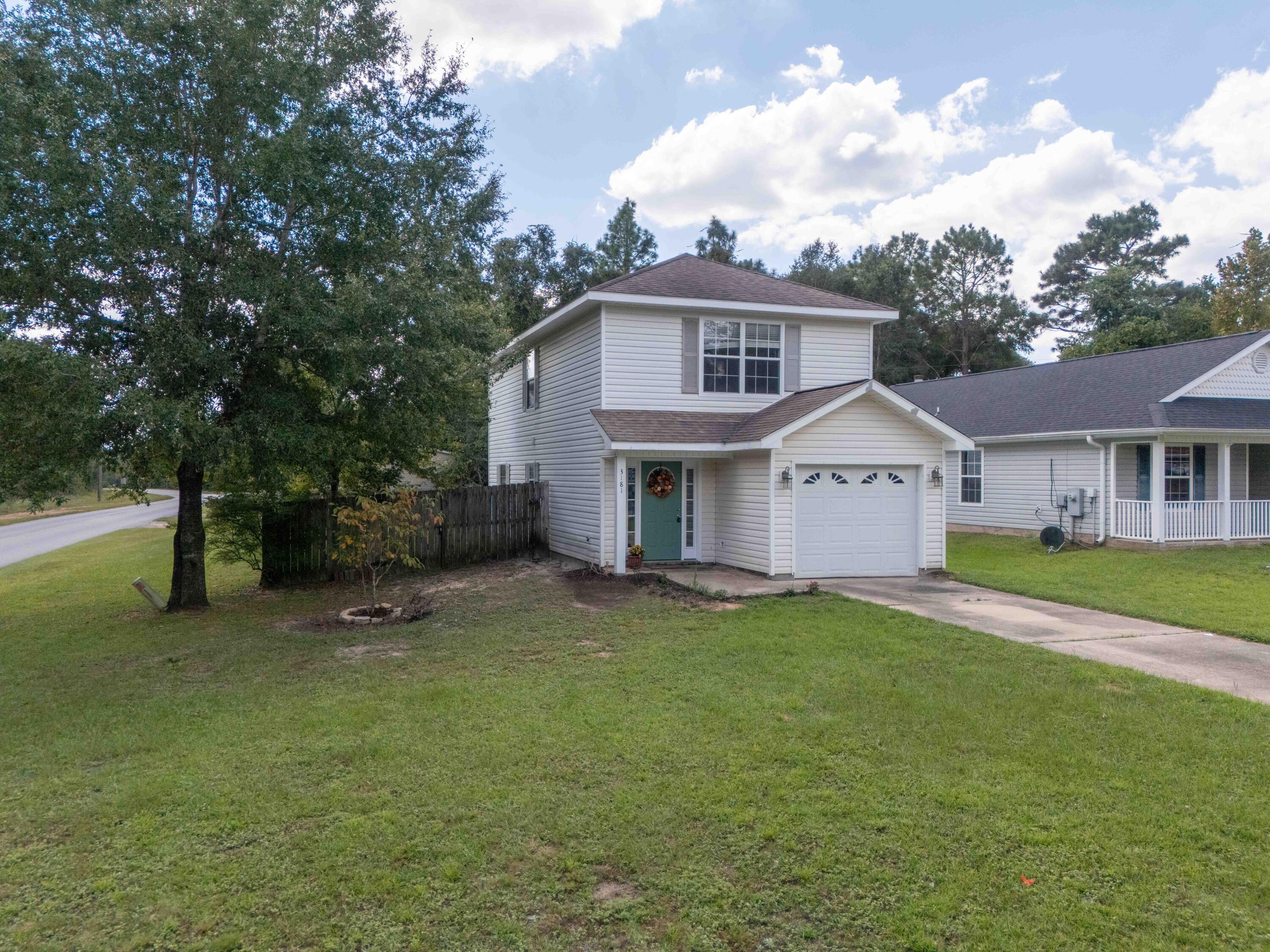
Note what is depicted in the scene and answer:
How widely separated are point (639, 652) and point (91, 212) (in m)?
8.04

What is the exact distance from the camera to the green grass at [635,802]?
3.30 meters

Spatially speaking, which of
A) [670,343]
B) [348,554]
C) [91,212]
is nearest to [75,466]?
[91,212]

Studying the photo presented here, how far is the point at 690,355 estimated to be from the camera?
1431 centimetres

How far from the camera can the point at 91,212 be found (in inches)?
350

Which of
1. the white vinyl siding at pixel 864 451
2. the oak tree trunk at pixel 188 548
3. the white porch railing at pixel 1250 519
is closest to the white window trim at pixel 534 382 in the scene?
the white vinyl siding at pixel 864 451

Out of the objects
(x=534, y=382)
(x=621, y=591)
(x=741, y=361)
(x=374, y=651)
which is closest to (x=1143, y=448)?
(x=741, y=361)

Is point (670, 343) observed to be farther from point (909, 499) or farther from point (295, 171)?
point (295, 171)

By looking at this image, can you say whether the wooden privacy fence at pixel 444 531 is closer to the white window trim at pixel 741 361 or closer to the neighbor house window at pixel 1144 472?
the white window trim at pixel 741 361

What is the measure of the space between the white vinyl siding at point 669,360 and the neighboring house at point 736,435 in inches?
1.0

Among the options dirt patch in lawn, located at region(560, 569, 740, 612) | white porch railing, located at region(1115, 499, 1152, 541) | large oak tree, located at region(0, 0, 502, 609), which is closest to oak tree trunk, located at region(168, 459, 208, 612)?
large oak tree, located at region(0, 0, 502, 609)

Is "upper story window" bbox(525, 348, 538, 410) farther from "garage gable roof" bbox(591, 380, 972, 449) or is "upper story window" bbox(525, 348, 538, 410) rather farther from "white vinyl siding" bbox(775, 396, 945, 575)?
"white vinyl siding" bbox(775, 396, 945, 575)

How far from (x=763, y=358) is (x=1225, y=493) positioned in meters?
11.1

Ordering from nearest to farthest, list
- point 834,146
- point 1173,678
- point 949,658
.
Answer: point 1173,678, point 949,658, point 834,146

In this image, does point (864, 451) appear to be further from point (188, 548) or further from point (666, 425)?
point (188, 548)
